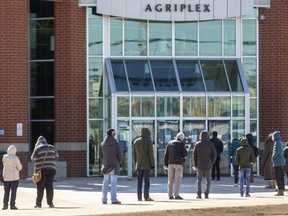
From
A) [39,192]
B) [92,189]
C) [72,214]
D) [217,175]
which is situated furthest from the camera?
[217,175]

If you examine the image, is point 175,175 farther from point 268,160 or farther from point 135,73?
point 135,73

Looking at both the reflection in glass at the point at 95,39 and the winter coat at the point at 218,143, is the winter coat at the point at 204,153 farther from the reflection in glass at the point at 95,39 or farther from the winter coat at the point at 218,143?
the reflection in glass at the point at 95,39

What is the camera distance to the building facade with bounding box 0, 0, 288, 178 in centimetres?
3528

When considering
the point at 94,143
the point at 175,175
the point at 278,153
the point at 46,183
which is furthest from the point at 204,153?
the point at 94,143

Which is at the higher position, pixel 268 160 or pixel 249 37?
pixel 249 37

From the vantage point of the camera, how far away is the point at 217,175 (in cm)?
3412

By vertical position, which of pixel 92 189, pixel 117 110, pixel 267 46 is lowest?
pixel 92 189

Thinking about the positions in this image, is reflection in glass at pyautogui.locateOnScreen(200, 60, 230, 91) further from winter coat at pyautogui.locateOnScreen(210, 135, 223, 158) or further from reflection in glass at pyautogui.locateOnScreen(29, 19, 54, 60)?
reflection in glass at pyautogui.locateOnScreen(29, 19, 54, 60)

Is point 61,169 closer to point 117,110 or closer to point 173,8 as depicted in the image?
point 117,110

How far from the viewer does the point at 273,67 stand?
37406mm

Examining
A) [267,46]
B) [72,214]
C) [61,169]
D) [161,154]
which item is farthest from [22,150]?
[72,214]

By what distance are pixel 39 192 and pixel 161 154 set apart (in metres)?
12.7

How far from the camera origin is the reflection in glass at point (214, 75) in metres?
36.3

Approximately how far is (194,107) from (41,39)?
22.5 ft
